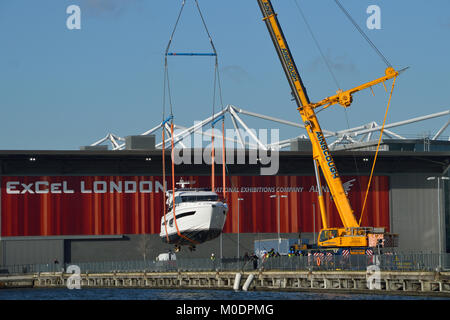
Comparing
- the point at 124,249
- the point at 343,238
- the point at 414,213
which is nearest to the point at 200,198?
the point at 343,238

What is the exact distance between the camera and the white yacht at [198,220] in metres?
67.6

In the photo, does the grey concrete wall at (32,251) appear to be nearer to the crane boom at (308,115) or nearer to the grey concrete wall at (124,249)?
the grey concrete wall at (124,249)

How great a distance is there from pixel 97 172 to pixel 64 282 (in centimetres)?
1903

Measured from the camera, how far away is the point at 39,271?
109 m

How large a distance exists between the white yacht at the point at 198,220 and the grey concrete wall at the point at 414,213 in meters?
57.4

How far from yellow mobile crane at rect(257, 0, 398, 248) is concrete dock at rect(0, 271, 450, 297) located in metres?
8.22

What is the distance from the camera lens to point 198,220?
68000mm

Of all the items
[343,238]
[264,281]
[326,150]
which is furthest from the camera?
[326,150]

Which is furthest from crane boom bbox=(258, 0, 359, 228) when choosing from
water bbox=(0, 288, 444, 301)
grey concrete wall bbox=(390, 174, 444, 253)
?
grey concrete wall bbox=(390, 174, 444, 253)

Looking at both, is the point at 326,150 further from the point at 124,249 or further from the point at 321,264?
the point at 124,249

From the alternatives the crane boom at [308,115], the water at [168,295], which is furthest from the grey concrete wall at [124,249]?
the crane boom at [308,115]

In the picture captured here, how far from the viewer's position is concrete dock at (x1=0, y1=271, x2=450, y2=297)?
247 ft

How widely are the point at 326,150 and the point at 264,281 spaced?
1775 cm
